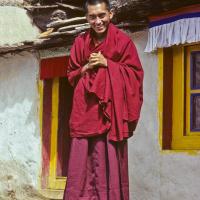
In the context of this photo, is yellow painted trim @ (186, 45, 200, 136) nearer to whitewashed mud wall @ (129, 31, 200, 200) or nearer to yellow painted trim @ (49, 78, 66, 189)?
whitewashed mud wall @ (129, 31, 200, 200)

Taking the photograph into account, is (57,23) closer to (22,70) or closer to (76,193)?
(22,70)

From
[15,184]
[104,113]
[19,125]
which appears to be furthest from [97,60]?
[15,184]

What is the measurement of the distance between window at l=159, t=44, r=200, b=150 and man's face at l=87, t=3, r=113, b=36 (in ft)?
5.38

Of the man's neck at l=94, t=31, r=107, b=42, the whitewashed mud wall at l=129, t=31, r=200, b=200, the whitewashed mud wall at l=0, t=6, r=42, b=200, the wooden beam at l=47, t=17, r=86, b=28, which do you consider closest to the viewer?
the man's neck at l=94, t=31, r=107, b=42

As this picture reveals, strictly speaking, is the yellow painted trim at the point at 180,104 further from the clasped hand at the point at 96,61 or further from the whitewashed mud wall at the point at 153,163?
the clasped hand at the point at 96,61

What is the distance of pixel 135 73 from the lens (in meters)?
3.90

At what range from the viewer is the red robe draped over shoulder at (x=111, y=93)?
3.79m

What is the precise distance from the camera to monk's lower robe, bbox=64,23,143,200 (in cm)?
379

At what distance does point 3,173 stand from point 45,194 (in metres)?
0.81

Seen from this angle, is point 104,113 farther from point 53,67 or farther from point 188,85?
point 53,67

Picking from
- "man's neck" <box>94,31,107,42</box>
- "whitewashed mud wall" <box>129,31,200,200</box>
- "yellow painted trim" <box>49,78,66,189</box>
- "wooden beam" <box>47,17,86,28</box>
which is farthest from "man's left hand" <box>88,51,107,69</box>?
"yellow painted trim" <box>49,78,66,189</box>

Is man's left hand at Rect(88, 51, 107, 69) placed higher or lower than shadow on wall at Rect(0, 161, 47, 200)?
higher

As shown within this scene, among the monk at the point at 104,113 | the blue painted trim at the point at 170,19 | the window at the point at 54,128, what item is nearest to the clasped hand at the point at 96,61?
the monk at the point at 104,113

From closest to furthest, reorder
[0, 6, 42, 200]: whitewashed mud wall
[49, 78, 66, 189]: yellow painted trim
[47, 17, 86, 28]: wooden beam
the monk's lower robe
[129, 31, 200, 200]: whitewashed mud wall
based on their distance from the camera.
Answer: the monk's lower robe < [129, 31, 200, 200]: whitewashed mud wall < [47, 17, 86, 28]: wooden beam < [49, 78, 66, 189]: yellow painted trim < [0, 6, 42, 200]: whitewashed mud wall
